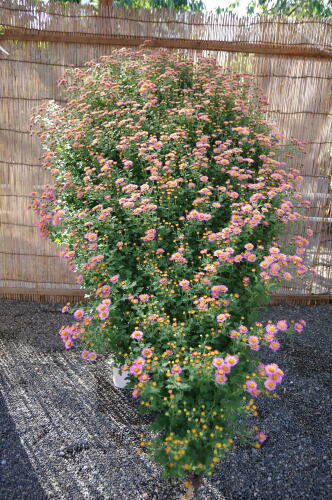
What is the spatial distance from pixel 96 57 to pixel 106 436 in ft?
8.40

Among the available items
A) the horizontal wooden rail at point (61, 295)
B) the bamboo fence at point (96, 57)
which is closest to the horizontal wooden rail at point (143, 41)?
the bamboo fence at point (96, 57)

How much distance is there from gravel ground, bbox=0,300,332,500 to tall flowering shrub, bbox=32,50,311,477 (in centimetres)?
15

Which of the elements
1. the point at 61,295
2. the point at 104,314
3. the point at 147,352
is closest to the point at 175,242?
the point at 104,314

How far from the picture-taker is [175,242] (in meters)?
1.93

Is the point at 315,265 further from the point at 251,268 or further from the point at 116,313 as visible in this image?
the point at 116,313

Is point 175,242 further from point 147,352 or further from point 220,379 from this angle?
point 220,379

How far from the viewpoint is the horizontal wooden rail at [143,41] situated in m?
2.93

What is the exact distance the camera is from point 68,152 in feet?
7.66

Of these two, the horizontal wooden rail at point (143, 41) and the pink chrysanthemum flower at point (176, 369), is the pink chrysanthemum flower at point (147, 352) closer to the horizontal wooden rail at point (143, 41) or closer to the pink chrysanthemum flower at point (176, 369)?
the pink chrysanthemum flower at point (176, 369)

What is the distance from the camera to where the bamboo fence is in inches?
115

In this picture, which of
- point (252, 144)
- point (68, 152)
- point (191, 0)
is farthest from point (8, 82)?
point (191, 0)

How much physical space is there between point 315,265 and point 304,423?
167 cm

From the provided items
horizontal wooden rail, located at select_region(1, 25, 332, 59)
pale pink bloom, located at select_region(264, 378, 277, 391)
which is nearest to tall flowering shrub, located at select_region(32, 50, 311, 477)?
pale pink bloom, located at select_region(264, 378, 277, 391)

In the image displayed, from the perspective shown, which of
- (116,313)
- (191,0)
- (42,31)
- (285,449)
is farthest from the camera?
(191,0)
